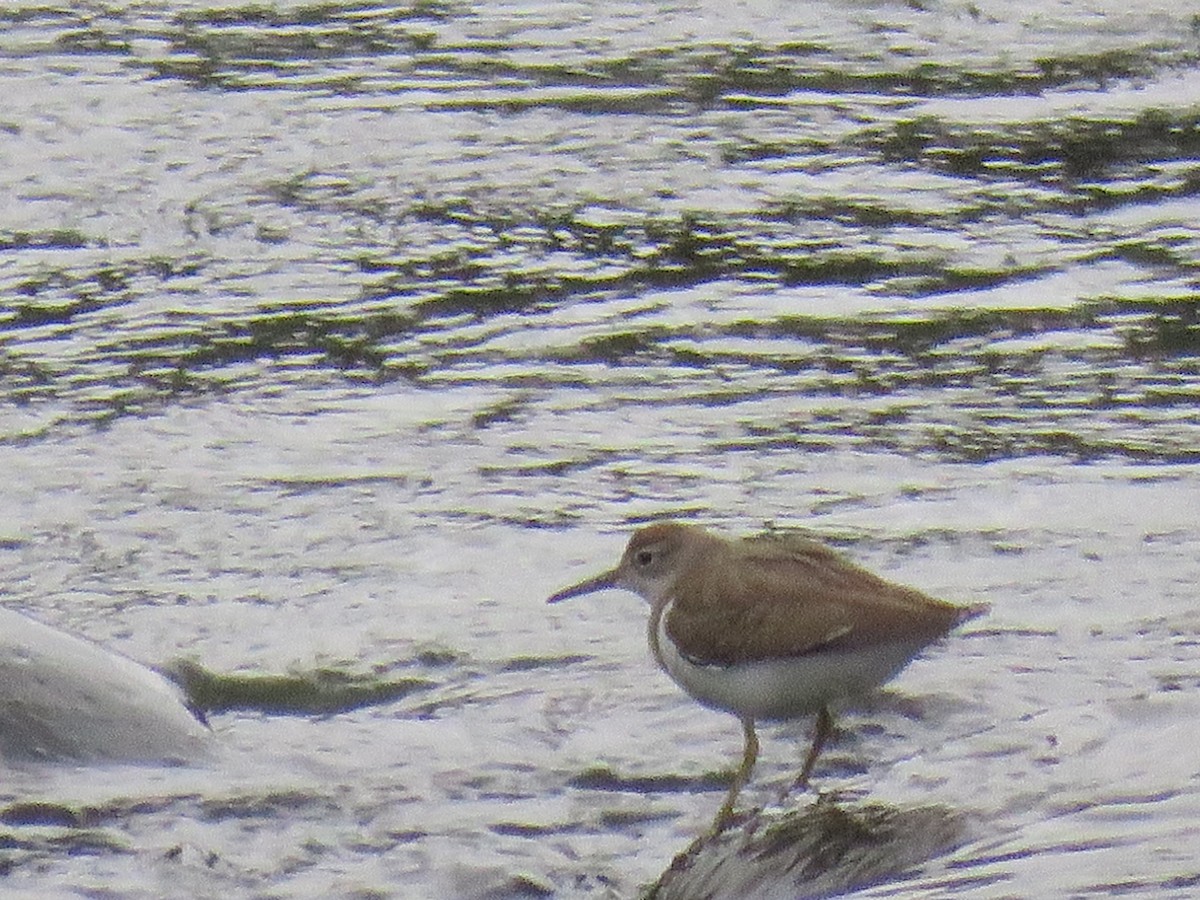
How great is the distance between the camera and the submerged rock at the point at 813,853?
4328mm

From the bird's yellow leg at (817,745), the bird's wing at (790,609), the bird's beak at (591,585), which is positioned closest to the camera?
the bird's wing at (790,609)

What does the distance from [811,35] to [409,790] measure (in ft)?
21.6

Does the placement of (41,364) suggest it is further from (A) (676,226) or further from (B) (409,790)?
(B) (409,790)

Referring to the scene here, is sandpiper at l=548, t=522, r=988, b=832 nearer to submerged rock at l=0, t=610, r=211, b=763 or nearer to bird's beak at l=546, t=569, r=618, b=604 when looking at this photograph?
bird's beak at l=546, t=569, r=618, b=604

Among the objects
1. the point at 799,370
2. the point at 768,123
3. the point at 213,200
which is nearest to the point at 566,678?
the point at 799,370

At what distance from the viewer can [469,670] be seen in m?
5.67

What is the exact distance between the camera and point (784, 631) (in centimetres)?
498

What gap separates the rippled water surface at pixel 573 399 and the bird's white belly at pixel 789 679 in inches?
6.7

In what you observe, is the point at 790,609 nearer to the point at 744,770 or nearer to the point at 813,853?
the point at 744,770

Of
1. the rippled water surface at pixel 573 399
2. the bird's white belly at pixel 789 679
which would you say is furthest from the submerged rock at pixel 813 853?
the bird's white belly at pixel 789 679

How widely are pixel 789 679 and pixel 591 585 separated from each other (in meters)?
0.88

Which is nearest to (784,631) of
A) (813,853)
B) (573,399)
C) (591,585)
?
(813,853)

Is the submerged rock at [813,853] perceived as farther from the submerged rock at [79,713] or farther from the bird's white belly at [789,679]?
the submerged rock at [79,713]

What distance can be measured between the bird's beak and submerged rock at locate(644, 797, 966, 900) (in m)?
1.10
